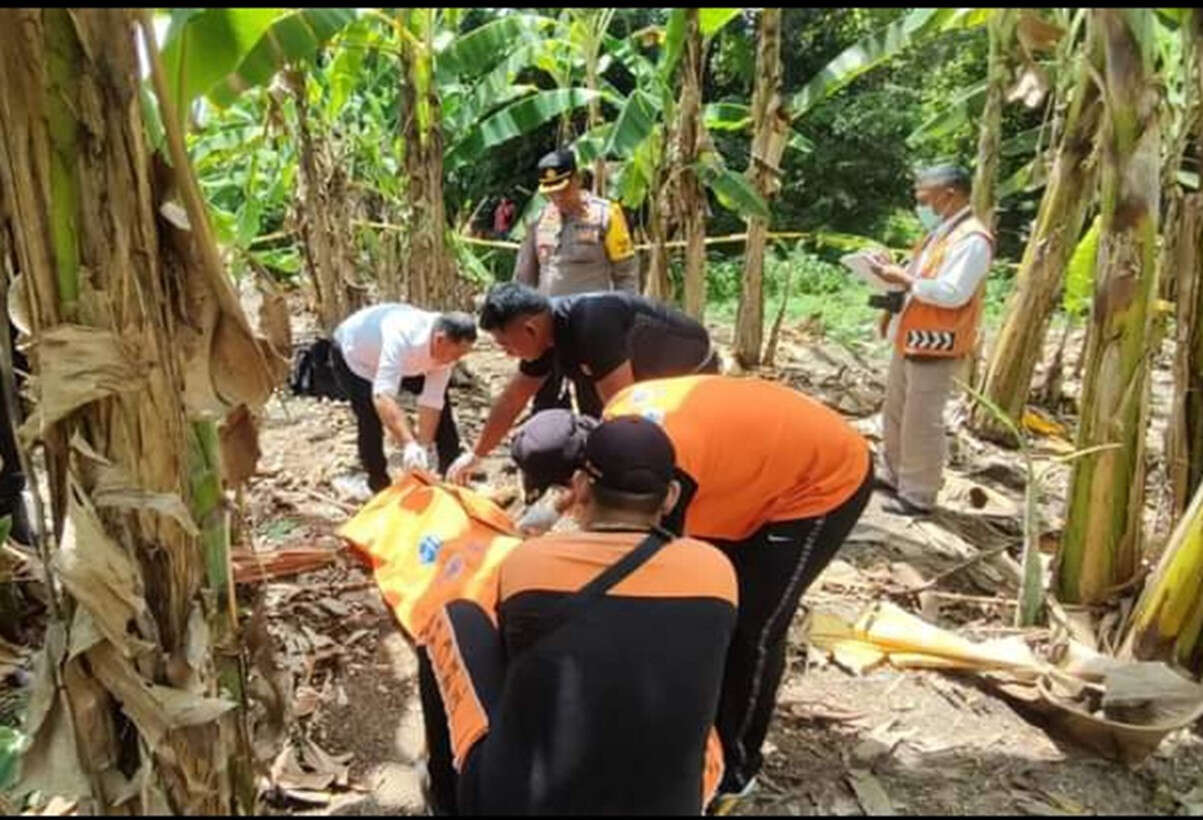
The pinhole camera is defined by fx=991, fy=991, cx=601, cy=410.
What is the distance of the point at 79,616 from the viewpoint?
156 centimetres

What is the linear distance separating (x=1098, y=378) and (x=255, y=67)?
7.89ft

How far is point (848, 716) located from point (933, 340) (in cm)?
183

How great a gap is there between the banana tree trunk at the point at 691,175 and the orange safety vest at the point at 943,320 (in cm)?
181

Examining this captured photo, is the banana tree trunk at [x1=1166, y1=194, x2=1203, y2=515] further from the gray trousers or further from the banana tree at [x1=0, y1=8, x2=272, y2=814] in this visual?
the banana tree at [x1=0, y1=8, x2=272, y2=814]

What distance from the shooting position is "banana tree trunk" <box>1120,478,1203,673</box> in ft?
8.57

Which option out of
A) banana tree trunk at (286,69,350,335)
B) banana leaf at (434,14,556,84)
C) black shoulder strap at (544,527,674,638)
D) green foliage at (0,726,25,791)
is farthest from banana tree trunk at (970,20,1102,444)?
green foliage at (0,726,25,791)

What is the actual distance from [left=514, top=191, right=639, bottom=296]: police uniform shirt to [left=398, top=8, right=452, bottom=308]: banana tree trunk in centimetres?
136

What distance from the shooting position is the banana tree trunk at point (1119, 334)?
2.66 metres

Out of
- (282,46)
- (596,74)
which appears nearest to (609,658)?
(282,46)

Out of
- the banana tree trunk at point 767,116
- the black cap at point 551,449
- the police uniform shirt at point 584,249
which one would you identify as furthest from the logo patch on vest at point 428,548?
the banana tree trunk at point 767,116

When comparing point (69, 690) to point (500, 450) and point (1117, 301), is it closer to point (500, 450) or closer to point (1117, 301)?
point (1117, 301)

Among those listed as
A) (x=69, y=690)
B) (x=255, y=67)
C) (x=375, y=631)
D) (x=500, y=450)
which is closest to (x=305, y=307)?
(x=500, y=450)

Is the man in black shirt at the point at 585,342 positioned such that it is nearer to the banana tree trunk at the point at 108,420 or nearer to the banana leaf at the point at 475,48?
the banana tree trunk at the point at 108,420

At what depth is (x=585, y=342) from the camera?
3.07m
